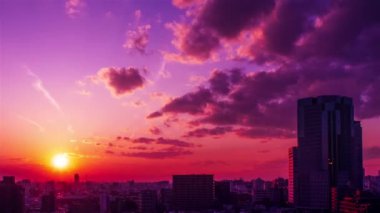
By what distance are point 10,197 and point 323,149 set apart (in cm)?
5570

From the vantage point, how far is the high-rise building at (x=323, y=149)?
94375mm

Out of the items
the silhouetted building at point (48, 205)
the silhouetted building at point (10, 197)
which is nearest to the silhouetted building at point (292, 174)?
the silhouetted building at point (48, 205)

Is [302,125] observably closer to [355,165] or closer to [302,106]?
[302,106]

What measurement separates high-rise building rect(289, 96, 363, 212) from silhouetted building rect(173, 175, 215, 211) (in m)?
16.9

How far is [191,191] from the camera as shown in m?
102

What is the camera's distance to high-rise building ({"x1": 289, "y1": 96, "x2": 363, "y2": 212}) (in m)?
94.4

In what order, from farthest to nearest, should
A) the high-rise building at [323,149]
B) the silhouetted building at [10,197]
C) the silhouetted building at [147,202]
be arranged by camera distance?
the silhouetted building at [147,202]
the high-rise building at [323,149]
the silhouetted building at [10,197]

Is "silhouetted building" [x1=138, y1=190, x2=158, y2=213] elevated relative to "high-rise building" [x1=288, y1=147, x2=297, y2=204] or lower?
lower

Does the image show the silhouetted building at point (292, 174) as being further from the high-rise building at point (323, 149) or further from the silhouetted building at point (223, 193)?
Answer: the silhouetted building at point (223, 193)

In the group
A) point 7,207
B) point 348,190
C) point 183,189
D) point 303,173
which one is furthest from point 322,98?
point 7,207

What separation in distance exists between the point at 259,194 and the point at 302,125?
35.3m

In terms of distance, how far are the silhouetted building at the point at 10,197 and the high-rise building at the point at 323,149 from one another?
49.5 metres

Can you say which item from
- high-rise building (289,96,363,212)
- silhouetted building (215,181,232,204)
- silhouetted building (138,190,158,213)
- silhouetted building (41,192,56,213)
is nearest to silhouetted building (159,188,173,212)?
silhouetted building (138,190,158,213)

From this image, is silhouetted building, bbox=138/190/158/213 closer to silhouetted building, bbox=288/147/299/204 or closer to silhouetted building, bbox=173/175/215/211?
silhouetted building, bbox=173/175/215/211
